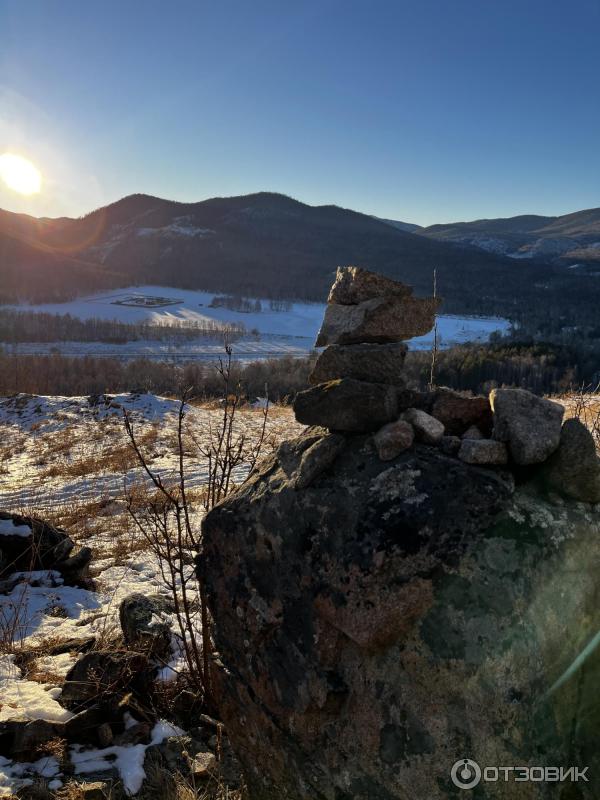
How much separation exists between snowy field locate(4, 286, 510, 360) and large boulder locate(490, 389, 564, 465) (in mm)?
49442

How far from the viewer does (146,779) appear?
301cm

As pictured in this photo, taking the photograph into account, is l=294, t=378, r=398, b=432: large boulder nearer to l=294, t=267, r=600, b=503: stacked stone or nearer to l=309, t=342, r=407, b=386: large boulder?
l=294, t=267, r=600, b=503: stacked stone

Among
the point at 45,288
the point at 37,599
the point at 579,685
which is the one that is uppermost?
the point at 45,288

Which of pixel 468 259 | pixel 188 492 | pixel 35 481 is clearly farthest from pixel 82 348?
pixel 468 259

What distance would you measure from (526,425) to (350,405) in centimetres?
74

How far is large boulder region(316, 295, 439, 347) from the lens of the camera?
264cm

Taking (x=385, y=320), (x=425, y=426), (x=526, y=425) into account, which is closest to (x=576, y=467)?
(x=526, y=425)

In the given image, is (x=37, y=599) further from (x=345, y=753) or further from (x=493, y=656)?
(x=493, y=656)

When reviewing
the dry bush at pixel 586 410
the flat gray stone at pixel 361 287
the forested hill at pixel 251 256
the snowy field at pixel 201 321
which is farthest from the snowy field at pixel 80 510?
the forested hill at pixel 251 256

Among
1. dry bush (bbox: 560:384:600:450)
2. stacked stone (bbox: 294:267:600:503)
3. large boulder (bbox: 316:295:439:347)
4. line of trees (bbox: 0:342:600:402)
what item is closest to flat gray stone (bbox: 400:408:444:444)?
stacked stone (bbox: 294:267:600:503)

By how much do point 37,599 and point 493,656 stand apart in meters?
5.24

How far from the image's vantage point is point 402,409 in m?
2.56

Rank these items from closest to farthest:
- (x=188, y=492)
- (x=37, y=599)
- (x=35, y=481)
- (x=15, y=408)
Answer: (x=37, y=599) < (x=188, y=492) < (x=35, y=481) < (x=15, y=408)

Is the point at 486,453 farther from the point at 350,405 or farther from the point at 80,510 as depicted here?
the point at 80,510
